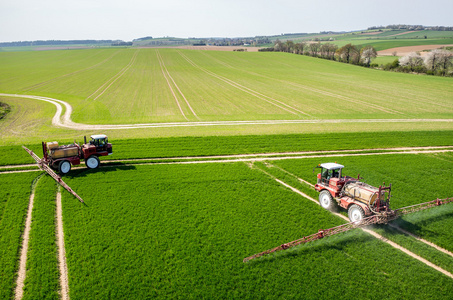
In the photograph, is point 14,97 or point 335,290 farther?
point 14,97

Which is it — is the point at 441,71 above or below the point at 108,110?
above

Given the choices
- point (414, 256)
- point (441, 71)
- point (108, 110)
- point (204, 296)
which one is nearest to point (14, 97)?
point (108, 110)

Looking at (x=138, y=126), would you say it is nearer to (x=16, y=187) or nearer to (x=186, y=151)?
(x=186, y=151)

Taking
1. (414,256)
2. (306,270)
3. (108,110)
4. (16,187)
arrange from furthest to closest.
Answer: (108,110) < (16,187) < (414,256) < (306,270)

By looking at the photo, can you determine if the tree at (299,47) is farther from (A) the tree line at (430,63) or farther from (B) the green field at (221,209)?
(B) the green field at (221,209)

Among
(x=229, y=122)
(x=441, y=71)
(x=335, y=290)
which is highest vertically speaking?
(x=441, y=71)

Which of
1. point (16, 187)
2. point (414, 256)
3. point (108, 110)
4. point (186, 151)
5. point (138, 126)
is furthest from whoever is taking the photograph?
point (108, 110)

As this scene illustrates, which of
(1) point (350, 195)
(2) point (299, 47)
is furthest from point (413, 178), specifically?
(2) point (299, 47)
